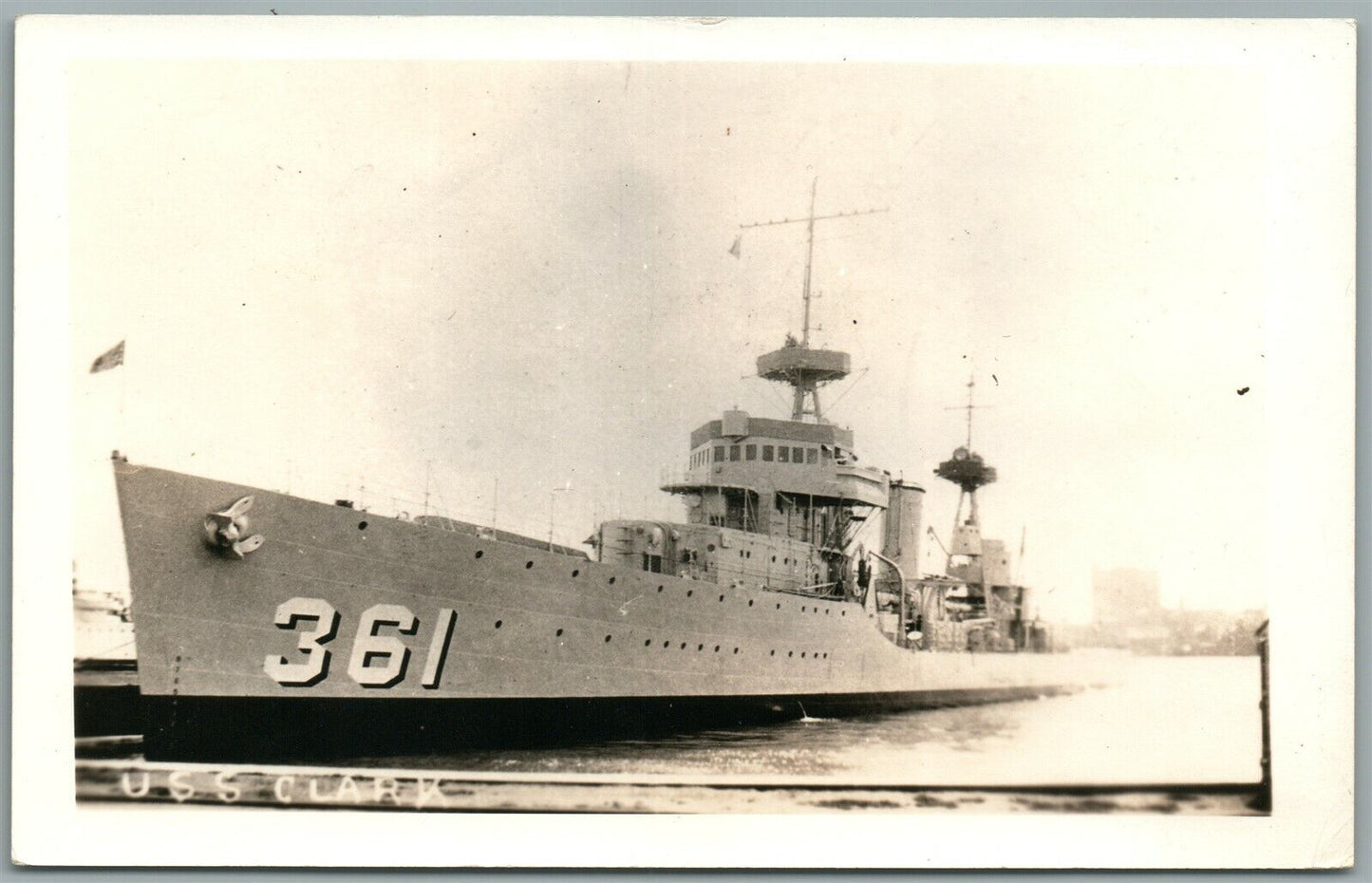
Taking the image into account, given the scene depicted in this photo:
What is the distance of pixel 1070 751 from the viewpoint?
6035 mm

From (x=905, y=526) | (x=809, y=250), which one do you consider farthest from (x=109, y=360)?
(x=905, y=526)

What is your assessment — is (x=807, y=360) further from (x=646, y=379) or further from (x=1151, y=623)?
(x=1151, y=623)

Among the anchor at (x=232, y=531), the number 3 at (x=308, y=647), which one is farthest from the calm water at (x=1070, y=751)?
the anchor at (x=232, y=531)

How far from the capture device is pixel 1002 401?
6418mm

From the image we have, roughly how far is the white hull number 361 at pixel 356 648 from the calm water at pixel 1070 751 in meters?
0.69

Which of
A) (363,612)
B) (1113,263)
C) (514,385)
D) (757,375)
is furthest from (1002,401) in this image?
(363,612)

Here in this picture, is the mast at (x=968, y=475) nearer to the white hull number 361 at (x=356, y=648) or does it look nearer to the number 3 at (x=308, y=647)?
the white hull number 361 at (x=356, y=648)

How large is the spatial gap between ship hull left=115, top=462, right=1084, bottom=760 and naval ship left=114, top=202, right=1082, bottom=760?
0.01 metres

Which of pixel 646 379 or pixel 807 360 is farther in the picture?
pixel 807 360

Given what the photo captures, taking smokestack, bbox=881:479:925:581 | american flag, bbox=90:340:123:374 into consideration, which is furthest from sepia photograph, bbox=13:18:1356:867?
smokestack, bbox=881:479:925:581

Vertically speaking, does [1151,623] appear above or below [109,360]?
below

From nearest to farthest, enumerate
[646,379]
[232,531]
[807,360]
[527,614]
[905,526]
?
[646,379] → [232,531] → [807,360] → [527,614] → [905,526]

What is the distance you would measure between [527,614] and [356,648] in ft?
4.94

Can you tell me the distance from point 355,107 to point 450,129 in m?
0.60
